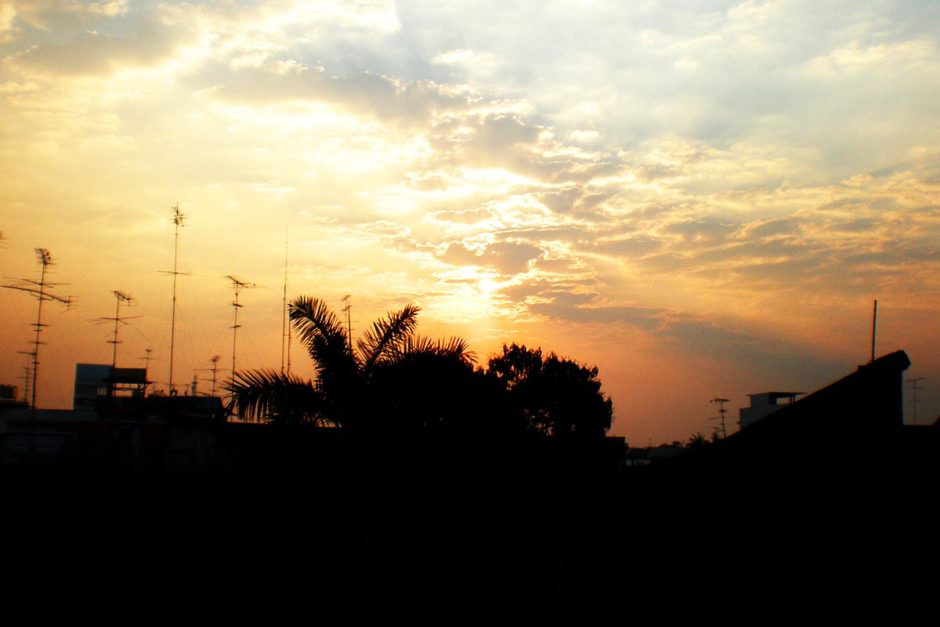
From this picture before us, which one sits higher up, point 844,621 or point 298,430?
point 298,430

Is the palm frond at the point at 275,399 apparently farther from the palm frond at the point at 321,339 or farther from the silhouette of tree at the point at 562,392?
the silhouette of tree at the point at 562,392

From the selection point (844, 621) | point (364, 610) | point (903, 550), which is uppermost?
point (903, 550)

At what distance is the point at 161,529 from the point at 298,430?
244 inches

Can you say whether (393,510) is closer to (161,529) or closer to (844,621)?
(161,529)

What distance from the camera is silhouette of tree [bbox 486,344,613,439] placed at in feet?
131

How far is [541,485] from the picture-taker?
12.3m

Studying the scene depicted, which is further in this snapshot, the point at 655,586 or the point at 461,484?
the point at 461,484

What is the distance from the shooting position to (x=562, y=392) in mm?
41031

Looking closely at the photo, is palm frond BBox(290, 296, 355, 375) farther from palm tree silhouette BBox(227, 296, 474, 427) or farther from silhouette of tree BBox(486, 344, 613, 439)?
silhouette of tree BBox(486, 344, 613, 439)

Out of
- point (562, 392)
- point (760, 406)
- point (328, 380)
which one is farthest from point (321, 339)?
point (760, 406)

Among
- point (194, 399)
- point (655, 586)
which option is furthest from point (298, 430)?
point (194, 399)

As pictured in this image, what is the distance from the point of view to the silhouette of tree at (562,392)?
39.8m

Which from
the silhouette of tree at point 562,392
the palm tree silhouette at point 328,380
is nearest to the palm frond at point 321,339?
the palm tree silhouette at point 328,380

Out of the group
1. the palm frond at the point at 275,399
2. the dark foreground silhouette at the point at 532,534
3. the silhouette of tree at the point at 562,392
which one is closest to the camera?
the dark foreground silhouette at the point at 532,534
